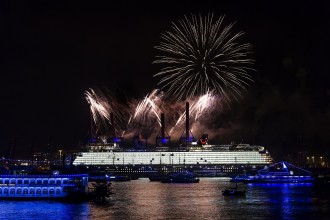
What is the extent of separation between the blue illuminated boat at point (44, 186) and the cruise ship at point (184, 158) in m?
66.5

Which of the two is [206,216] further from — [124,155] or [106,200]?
[124,155]

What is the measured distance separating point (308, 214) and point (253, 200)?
13159 mm

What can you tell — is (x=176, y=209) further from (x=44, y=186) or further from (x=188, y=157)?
(x=188, y=157)

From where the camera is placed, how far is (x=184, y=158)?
124 metres

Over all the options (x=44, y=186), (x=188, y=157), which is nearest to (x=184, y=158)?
(x=188, y=157)

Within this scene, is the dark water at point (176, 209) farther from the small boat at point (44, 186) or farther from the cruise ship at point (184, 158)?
the cruise ship at point (184, 158)

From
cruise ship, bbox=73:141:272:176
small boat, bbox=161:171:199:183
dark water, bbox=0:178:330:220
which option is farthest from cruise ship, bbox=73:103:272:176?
dark water, bbox=0:178:330:220

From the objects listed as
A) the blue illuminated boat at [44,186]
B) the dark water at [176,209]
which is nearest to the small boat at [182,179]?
the dark water at [176,209]

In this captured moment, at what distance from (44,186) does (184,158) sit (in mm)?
71247

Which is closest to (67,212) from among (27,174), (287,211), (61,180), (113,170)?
(61,180)

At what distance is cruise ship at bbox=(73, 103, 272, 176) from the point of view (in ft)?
404

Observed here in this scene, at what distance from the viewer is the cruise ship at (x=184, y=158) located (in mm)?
123000

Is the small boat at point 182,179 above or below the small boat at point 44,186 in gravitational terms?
above

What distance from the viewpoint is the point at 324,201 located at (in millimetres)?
54875
